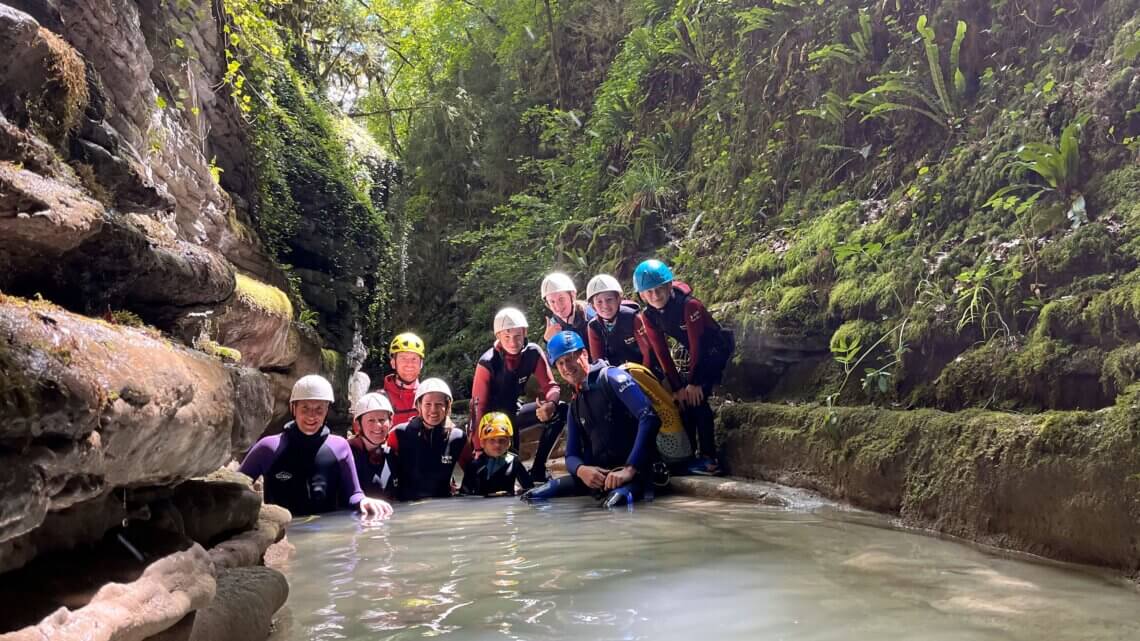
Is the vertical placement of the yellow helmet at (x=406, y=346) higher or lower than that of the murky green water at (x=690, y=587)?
higher

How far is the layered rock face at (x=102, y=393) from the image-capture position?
1.87m

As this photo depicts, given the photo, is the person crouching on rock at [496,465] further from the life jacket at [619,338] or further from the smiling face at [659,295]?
the smiling face at [659,295]

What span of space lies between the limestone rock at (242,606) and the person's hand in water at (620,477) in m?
3.48

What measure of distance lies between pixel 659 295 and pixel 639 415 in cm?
160

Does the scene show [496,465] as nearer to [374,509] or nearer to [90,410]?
[374,509]

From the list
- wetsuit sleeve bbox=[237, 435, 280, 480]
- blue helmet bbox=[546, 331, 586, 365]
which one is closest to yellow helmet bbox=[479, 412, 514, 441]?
blue helmet bbox=[546, 331, 586, 365]

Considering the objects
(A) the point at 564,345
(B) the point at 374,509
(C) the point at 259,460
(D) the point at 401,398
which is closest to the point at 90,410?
(B) the point at 374,509

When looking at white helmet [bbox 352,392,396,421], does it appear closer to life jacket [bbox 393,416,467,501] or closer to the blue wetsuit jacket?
life jacket [bbox 393,416,467,501]

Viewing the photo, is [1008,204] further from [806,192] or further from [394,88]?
[394,88]

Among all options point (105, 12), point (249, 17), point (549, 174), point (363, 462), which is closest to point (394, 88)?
point (549, 174)

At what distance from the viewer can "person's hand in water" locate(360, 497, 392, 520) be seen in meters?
6.04

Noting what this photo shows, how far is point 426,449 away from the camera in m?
7.50

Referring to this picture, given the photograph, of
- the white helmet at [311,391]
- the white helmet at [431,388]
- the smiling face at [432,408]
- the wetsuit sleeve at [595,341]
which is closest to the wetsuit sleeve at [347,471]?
the white helmet at [311,391]

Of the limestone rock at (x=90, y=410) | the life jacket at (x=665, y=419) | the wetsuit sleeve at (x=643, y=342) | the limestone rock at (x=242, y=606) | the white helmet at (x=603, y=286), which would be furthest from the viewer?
the white helmet at (x=603, y=286)
